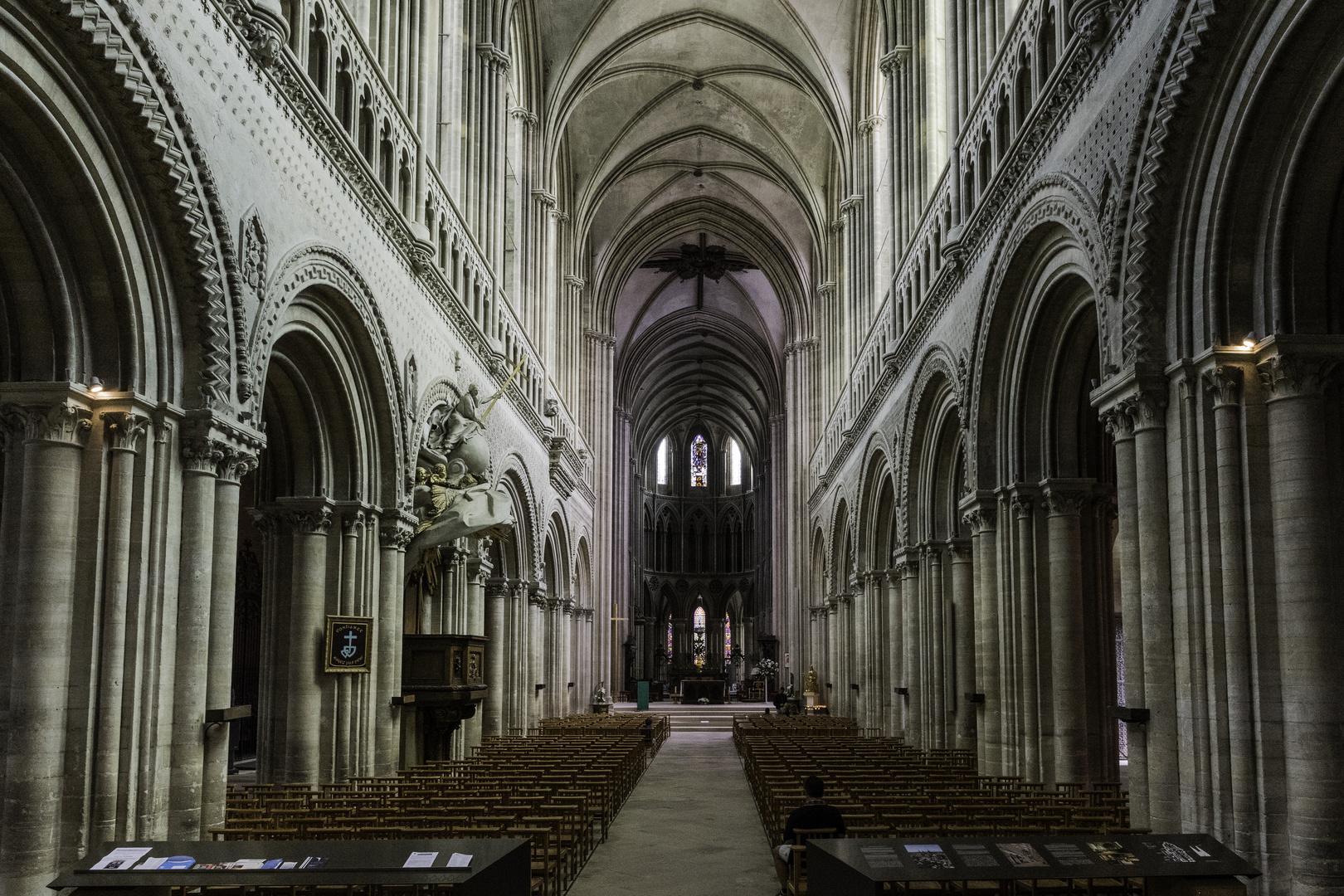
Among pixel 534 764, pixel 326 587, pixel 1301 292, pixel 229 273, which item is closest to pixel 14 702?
pixel 229 273

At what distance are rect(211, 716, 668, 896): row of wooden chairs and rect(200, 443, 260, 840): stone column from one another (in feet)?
1.14

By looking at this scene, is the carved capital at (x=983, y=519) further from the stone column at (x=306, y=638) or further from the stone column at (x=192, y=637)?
the stone column at (x=192, y=637)

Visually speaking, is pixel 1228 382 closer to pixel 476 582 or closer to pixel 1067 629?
pixel 1067 629

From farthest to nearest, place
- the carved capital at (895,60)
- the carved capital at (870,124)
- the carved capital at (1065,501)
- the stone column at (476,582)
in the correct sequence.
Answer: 1. the carved capital at (870,124)
2. the carved capital at (895,60)
3. the stone column at (476,582)
4. the carved capital at (1065,501)

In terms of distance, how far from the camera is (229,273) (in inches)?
414

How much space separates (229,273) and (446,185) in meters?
9.61

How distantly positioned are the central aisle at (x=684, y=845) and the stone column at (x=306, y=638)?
12.4 feet

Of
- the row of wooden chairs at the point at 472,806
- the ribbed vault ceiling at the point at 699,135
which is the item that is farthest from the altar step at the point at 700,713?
the row of wooden chairs at the point at 472,806

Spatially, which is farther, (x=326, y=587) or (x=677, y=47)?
(x=677, y=47)

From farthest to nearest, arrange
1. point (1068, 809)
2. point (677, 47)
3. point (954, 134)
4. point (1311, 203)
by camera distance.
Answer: point (677, 47) → point (954, 134) → point (1068, 809) → point (1311, 203)

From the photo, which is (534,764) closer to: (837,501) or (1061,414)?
(1061,414)

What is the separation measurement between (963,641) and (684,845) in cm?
692

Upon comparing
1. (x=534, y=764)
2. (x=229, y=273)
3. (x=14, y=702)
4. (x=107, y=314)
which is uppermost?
(x=229, y=273)

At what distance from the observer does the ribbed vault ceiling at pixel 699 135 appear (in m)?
29.2
